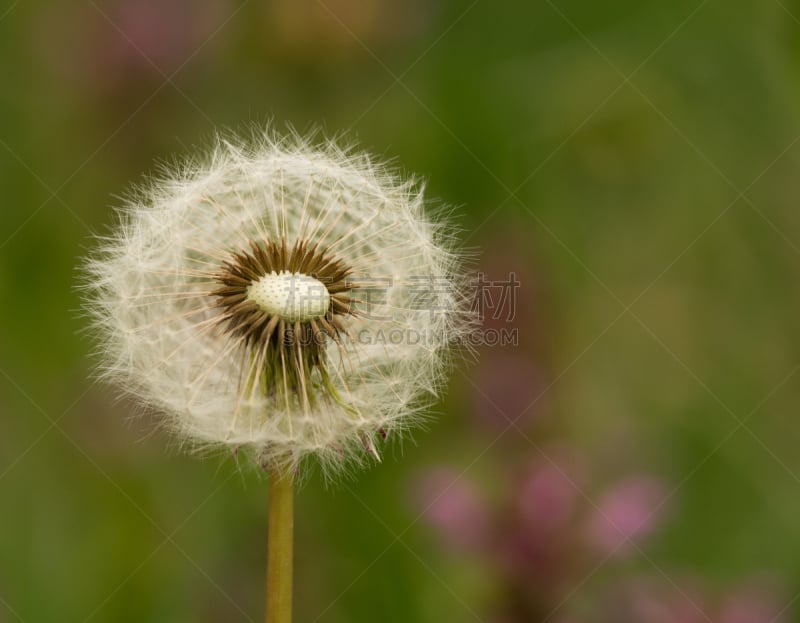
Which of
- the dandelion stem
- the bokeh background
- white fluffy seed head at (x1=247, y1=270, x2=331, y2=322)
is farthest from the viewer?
the bokeh background

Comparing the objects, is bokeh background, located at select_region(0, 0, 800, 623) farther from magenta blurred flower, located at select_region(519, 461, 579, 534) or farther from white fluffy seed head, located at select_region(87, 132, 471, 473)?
white fluffy seed head, located at select_region(87, 132, 471, 473)

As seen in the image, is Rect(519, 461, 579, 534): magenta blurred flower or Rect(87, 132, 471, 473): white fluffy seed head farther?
Rect(519, 461, 579, 534): magenta blurred flower

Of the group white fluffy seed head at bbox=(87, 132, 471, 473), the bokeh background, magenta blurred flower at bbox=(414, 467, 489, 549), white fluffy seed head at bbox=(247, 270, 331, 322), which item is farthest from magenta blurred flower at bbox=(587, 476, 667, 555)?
white fluffy seed head at bbox=(247, 270, 331, 322)

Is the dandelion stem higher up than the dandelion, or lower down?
lower down

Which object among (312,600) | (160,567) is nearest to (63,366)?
(160,567)

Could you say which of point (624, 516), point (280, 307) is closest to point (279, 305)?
point (280, 307)

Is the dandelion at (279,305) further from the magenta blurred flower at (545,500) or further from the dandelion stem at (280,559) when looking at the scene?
the magenta blurred flower at (545,500)
